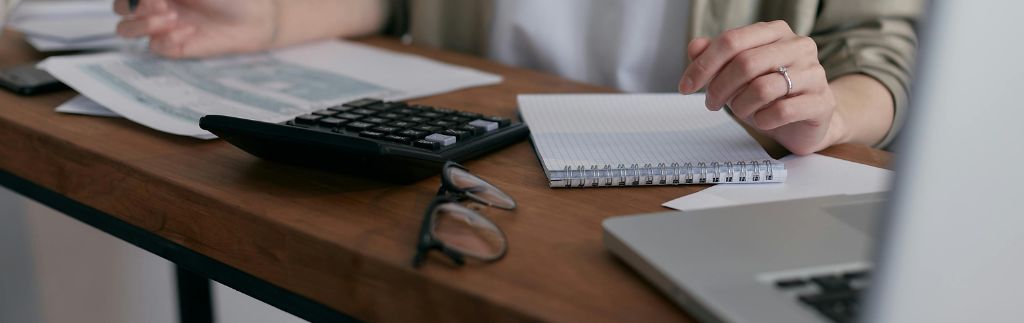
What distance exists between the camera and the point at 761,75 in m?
0.60

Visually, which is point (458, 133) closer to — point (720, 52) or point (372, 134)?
point (372, 134)

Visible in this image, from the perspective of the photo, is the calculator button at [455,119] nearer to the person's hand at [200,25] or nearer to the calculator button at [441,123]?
the calculator button at [441,123]

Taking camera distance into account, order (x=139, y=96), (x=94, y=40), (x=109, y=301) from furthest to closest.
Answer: (x=109, y=301) < (x=94, y=40) < (x=139, y=96)

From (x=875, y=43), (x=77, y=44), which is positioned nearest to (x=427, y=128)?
(x=875, y=43)

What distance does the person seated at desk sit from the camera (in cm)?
61

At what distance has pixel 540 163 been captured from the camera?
2.13ft

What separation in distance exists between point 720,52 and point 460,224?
0.21m

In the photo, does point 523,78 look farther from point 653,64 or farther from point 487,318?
point 487,318

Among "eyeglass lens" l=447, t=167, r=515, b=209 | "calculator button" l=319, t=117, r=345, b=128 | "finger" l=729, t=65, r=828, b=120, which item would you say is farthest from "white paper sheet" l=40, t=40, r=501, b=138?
"finger" l=729, t=65, r=828, b=120

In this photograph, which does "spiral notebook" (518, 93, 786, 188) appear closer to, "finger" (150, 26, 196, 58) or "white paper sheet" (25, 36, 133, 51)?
"finger" (150, 26, 196, 58)

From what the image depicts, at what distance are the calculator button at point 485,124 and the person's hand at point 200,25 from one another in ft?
1.35

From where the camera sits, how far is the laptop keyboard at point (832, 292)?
38cm

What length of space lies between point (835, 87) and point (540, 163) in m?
0.32

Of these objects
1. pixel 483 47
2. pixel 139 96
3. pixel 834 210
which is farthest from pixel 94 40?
pixel 834 210
